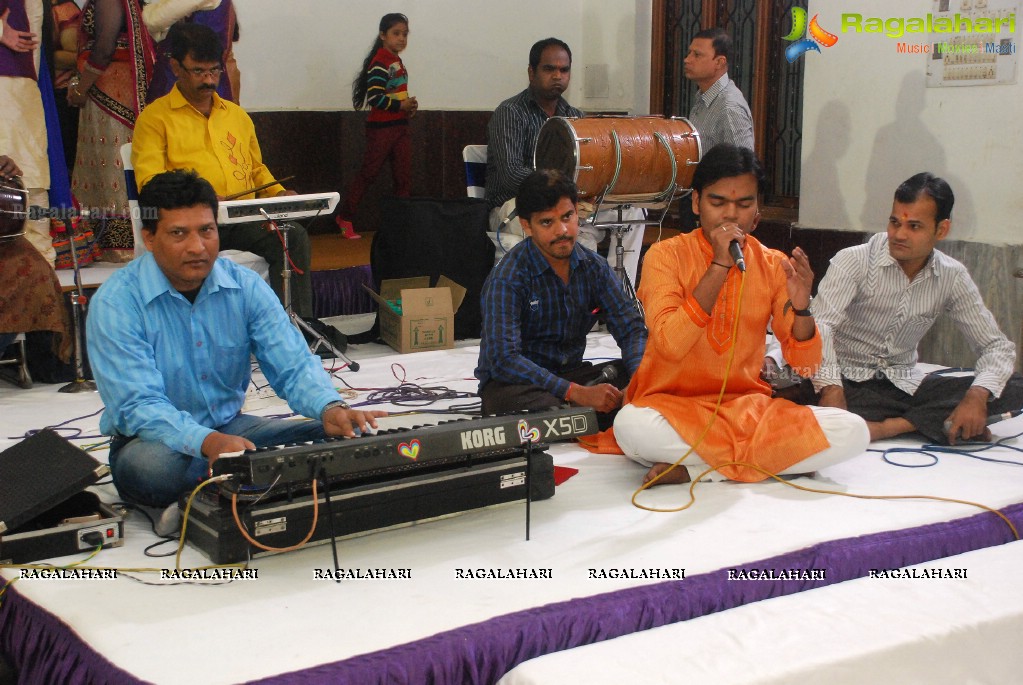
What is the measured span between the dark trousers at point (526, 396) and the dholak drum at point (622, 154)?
148cm

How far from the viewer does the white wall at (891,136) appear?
15.9ft

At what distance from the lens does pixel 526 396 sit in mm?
3396

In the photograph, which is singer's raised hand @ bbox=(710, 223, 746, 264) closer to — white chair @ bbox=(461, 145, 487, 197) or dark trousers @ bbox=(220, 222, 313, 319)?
dark trousers @ bbox=(220, 222, 313, 319)

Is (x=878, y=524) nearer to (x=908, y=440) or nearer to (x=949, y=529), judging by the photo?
(x=949, y=529)

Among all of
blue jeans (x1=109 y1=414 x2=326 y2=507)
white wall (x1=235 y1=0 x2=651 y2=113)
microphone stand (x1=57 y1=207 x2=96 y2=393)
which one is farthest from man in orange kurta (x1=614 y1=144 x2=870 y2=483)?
white wall (x1=235 y1=0 x2=651 y2=113)

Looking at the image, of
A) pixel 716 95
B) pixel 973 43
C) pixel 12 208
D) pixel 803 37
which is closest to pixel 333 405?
pixel 12 208

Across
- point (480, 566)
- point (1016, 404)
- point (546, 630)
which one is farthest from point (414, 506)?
point (1016, 404)

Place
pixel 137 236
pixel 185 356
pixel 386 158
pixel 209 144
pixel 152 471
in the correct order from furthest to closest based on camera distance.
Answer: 1. pixel 386 158
2. pixel 209 144
3. pixel 137 236
4. pixel 185 356
5. pixel 152 471

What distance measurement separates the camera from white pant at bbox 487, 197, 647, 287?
5.32 meters

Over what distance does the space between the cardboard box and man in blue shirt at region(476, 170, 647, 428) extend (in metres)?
1.55

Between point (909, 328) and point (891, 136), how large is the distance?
2.15 m

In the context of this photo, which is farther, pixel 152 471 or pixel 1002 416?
pixel 1002 416

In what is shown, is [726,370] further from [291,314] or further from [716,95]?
[716,95]

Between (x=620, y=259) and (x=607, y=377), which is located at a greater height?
(x=620, y=259)
